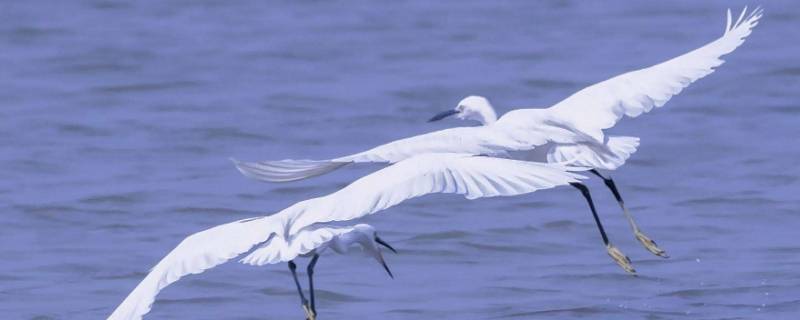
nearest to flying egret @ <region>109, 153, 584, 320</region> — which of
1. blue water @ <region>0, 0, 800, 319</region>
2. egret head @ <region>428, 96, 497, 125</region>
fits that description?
blue water @ <region>0, 0, 800, 319</region>

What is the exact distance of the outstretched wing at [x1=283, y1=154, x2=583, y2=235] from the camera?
823 cm

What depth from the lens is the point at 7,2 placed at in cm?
2330

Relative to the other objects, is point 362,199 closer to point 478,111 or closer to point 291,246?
point 291,246

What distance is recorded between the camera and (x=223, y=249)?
865cm

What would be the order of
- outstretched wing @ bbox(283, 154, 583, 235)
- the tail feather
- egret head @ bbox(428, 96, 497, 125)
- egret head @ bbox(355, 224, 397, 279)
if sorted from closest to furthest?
1. outstretched wing @ bbox(283, 154, 583, 235)
2. the tail feather
3. egret head @ bbox(355, 224, 397, 279)
4. egret head @ bbox(428, 96, 497, 125)

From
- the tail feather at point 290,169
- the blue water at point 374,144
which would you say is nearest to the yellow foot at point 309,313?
the blue water at point 374,144

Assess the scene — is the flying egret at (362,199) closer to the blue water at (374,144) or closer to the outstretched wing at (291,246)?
the outstretched wing at (291,246)

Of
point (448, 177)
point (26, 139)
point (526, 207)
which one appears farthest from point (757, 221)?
point (26, 139)

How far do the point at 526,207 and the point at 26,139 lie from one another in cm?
462

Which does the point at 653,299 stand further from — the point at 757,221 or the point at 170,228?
the point at 170,228

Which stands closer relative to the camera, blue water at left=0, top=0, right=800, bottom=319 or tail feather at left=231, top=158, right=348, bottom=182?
tail feather at left=231, top=158, right=348, bottom=182

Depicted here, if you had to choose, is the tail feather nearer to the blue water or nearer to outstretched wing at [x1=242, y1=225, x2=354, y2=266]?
outstretched wing at [x1=242, y1=225, x2=354, y2=266]

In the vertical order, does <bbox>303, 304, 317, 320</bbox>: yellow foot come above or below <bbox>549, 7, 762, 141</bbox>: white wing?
below

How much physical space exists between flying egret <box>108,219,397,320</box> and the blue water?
0.77 metres
